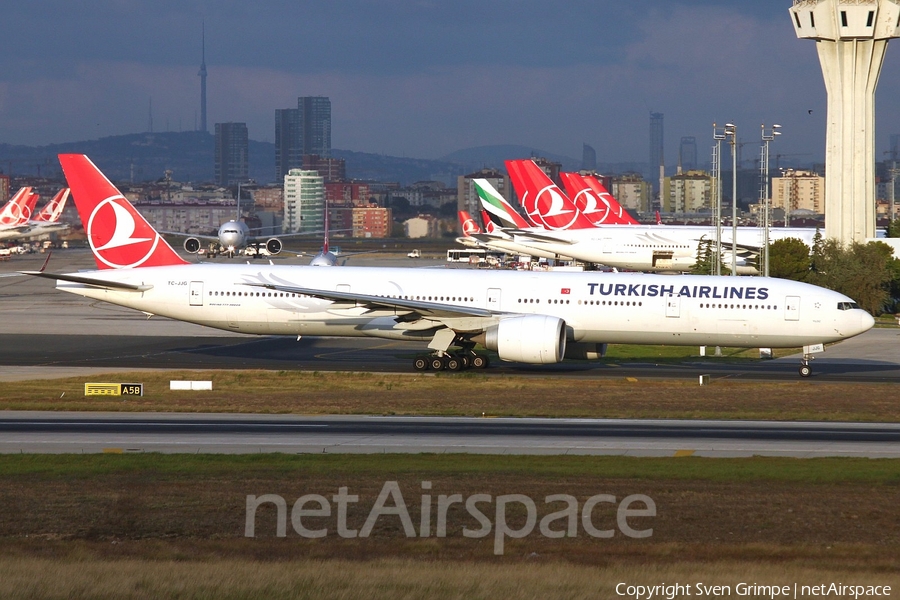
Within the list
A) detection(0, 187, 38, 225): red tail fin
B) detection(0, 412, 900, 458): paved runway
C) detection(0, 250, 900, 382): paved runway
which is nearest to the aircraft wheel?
detection(0, 250, 900, 382): paved runway

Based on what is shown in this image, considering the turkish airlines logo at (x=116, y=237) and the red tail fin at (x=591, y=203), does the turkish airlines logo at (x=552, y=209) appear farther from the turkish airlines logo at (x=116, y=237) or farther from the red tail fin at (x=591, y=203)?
the turkish airlines logo at (x=116, y=237)

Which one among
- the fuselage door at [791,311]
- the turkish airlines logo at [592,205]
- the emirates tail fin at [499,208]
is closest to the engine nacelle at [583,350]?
the fuselage door at [791,311]

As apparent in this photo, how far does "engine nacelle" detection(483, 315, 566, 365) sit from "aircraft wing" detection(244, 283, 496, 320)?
1.25 metres

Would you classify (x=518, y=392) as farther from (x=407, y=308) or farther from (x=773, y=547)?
(x=773, y=547)

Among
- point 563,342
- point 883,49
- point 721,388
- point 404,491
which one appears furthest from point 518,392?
point 883,49

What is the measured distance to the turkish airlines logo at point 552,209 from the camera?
95500 millimetres

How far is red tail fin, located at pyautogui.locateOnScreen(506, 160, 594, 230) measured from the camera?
95.4 metres

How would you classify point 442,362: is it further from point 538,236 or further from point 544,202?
point 544,202

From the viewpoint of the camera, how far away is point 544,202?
97.0 metres

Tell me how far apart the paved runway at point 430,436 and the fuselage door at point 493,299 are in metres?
10.7

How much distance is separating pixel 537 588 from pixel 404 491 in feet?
20.4

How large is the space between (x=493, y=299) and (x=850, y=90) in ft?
162

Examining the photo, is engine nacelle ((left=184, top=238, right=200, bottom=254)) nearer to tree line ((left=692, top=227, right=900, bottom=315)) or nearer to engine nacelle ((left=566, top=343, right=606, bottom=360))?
tree line ((left=692, top=227, right=900, bottom=315))

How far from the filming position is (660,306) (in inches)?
1519
